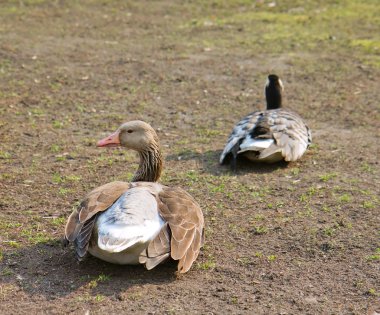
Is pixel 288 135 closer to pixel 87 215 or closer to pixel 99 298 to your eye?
pixel 87 215

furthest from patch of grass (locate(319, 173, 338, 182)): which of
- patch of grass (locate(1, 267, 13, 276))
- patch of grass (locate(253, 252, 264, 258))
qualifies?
patch of grass (locate(1, 267, 13, 276))

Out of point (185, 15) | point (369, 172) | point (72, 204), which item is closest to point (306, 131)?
point (369, 172)

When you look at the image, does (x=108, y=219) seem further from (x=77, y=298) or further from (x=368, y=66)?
(x=368, y=66)

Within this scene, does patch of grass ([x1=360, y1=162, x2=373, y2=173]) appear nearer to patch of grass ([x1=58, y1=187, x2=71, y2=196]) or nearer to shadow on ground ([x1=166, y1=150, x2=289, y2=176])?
shadow on ground ([x1=166, y1=150, x2=289, y2=176])

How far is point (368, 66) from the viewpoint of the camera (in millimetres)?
12914

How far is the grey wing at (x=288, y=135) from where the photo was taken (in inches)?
341

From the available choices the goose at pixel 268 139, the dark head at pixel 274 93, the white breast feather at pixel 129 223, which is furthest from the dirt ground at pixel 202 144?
the dark head at pixel 274 93

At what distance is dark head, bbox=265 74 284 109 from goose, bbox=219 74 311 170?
99cm

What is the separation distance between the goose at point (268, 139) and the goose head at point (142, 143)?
1.43 meters

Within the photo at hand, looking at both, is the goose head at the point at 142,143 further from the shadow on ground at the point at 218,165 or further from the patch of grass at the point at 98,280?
the patch of grass at the point at 98,280

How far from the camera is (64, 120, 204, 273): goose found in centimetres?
562

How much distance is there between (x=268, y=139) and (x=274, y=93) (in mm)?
1713

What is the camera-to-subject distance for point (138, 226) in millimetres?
5641

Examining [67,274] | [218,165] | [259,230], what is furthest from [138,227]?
[218,165]
